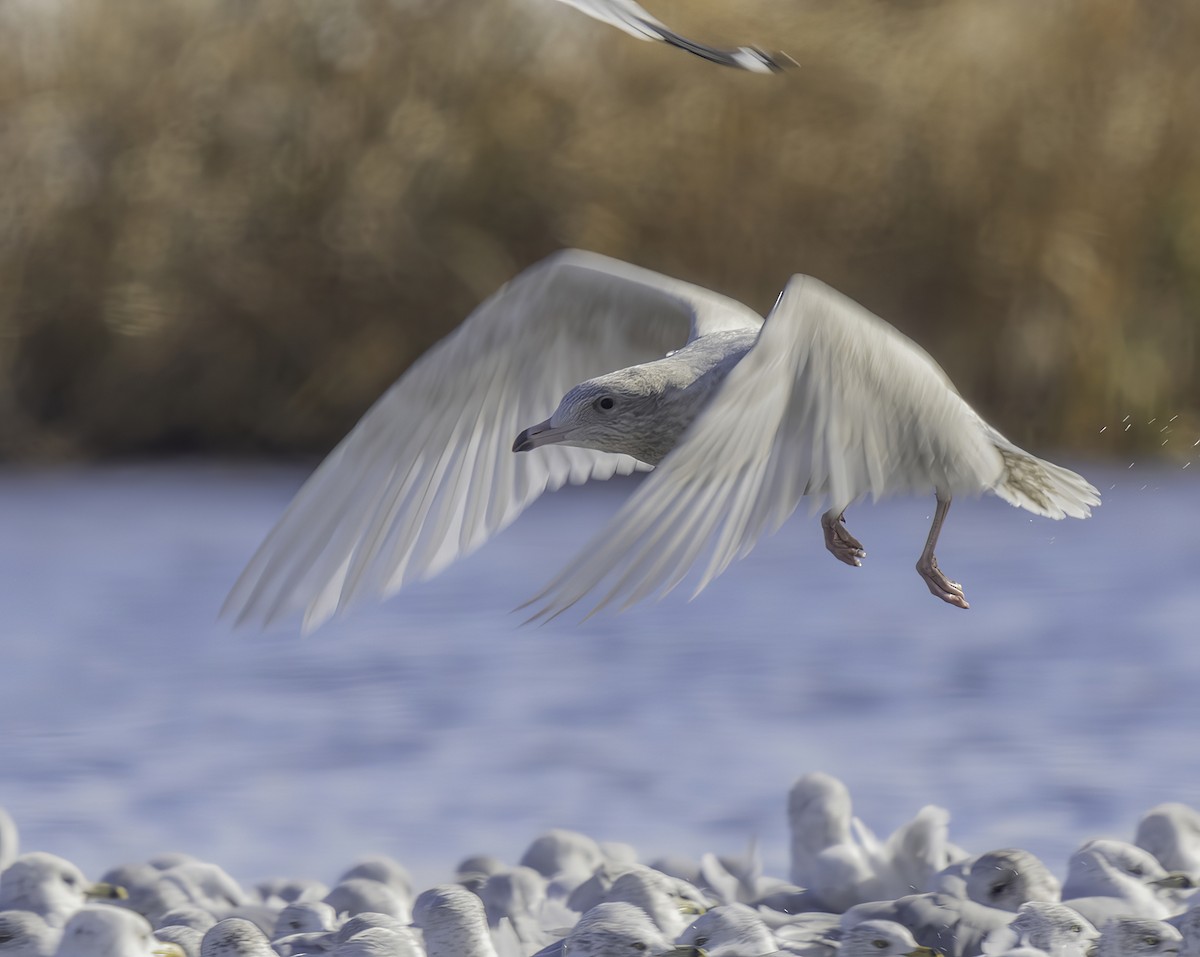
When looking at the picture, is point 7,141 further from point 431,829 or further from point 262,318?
point 431,829

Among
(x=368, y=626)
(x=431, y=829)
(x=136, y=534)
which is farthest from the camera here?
(x=136, y=534)

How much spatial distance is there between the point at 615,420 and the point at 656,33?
1.83 feet

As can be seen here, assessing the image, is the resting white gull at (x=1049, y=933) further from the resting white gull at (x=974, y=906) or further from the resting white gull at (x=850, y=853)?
the resting white gull at (x=850, y=853)

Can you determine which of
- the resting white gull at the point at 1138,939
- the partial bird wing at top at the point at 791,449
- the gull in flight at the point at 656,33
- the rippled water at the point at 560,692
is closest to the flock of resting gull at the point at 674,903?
the resting white gull at the point at 1138,939

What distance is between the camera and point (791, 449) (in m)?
2.26

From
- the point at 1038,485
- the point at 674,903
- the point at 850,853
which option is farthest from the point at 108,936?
the point at 1038,485

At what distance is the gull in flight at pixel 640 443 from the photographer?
7.11 feet

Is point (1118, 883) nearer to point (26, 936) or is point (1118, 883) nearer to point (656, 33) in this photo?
point (656, 33)

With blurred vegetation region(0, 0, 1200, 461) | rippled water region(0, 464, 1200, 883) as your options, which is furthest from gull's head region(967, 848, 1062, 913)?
blurred vegetation region(0, 0, 1200, 461)

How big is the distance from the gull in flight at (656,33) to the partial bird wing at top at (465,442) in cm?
43

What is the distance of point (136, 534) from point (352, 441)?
4.10 m

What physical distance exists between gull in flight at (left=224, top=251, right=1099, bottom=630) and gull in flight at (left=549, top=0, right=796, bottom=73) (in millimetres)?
375

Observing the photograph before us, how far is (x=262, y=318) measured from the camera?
660 cm

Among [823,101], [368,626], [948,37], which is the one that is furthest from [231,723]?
[948,37]
